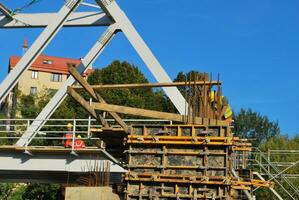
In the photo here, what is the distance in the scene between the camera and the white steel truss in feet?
74.8

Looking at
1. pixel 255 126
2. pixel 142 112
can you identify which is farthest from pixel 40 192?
pixel 255 126

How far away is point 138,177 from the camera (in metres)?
13.2

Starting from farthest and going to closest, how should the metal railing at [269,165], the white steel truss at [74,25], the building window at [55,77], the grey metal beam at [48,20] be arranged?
1. the building window at [55,77]
2. the grey metal beam at [48,20]
3. the white steel truss at [74,25]
4. the metal railing at [269,165]

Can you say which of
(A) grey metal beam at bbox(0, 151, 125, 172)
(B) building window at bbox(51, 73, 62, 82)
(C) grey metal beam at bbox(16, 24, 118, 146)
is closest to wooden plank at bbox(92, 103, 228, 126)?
(A) grey metal beam at bbox(0, 151, 125, 172)

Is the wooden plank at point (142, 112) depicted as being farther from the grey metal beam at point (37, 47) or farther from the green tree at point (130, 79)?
the green tree at point (130, 79)

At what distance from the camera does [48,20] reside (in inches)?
966

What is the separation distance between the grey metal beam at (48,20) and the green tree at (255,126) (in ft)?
207

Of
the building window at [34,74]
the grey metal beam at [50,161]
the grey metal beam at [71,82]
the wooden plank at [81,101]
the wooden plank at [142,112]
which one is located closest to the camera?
the wooden plank at [81,101]

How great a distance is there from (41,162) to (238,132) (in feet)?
214

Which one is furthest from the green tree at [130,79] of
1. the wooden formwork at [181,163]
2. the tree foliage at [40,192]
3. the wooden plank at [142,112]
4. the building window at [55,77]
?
the wooden formwork at [181,163]

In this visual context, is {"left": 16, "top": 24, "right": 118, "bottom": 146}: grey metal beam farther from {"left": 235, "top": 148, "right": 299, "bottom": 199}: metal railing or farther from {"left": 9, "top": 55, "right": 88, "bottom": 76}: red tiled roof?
{"left": 9, "top": 55, "right": 88, "bottom": 76}: red tiled roof

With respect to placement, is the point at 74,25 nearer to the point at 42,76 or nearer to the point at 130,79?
the point at 130,79

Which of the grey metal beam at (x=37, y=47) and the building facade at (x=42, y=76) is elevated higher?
the building facade at (x=42, y=76)

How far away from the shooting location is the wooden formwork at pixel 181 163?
1282 cm
